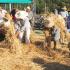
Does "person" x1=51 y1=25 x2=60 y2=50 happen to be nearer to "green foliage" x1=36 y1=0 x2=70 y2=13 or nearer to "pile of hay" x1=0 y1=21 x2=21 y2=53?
"pile of hay" x1=0 y1=21 x2=21 y2=53

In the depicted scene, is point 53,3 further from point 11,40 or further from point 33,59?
point 33,59

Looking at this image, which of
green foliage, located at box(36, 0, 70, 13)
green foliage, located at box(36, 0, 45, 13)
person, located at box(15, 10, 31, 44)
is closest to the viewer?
person, located at box(15, 10, 31, 44)

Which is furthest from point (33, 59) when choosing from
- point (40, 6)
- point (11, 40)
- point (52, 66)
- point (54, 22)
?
point (40, 6)

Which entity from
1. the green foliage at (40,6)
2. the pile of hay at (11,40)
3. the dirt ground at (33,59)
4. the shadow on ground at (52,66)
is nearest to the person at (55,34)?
the dirt ground at (33,59)

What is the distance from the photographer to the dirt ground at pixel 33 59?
9477 mm

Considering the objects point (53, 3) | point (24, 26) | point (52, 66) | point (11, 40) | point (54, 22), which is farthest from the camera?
point (53, 3)

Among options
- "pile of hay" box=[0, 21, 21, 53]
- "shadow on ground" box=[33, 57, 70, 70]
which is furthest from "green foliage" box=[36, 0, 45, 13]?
"shadow on ground" box=[33, 57, 70, 70]

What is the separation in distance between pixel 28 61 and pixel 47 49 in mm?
1707

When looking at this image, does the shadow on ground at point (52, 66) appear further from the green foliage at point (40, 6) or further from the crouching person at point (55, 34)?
the green foliage at point (40, 6)

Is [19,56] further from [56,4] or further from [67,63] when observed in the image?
[56,4]

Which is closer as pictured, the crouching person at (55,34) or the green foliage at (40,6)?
the crouching person at (55,34)

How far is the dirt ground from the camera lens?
373 inches

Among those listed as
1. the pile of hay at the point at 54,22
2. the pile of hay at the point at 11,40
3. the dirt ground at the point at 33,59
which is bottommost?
the dirt ground at the point at 33,59

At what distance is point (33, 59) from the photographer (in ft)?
34.8
